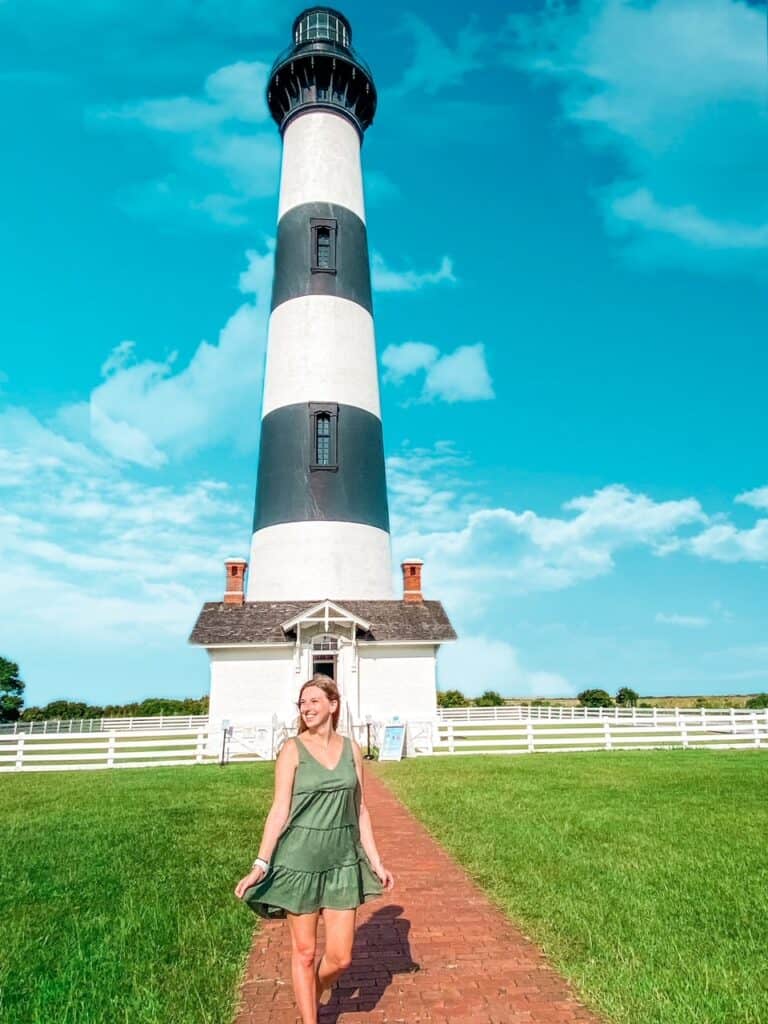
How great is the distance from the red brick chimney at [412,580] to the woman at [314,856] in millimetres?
20215

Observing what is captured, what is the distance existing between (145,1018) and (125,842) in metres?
5.23

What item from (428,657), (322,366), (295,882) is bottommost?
(295,882)

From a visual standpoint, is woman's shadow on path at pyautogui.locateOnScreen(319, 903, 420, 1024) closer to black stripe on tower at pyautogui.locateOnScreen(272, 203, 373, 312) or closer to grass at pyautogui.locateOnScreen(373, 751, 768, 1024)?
grass at pyautogui.locateOnScreen(373, 751, 768, 1024)

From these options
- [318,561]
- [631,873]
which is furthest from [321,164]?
[631,873]

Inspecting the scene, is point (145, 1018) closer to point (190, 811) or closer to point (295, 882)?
point (295, 882)

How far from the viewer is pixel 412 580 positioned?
24.5 meters

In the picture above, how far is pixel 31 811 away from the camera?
452 inches

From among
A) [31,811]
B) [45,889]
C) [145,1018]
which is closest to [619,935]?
[145,1018]

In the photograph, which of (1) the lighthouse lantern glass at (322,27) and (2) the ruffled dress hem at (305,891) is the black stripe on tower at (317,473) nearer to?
(1) the lighthouse lantern glass at (322,27)

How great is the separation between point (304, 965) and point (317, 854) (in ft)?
1.66

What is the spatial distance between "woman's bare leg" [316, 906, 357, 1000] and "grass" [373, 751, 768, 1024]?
4.99 feet

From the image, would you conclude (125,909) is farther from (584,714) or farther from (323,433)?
(584,714)

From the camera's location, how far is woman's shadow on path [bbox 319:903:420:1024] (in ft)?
13.8

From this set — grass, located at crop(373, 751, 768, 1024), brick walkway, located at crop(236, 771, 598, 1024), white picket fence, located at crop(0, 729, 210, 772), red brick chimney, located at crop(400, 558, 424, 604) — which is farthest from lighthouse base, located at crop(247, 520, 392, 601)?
brick walkway, located at crop(236, 771, 598, 1024)
